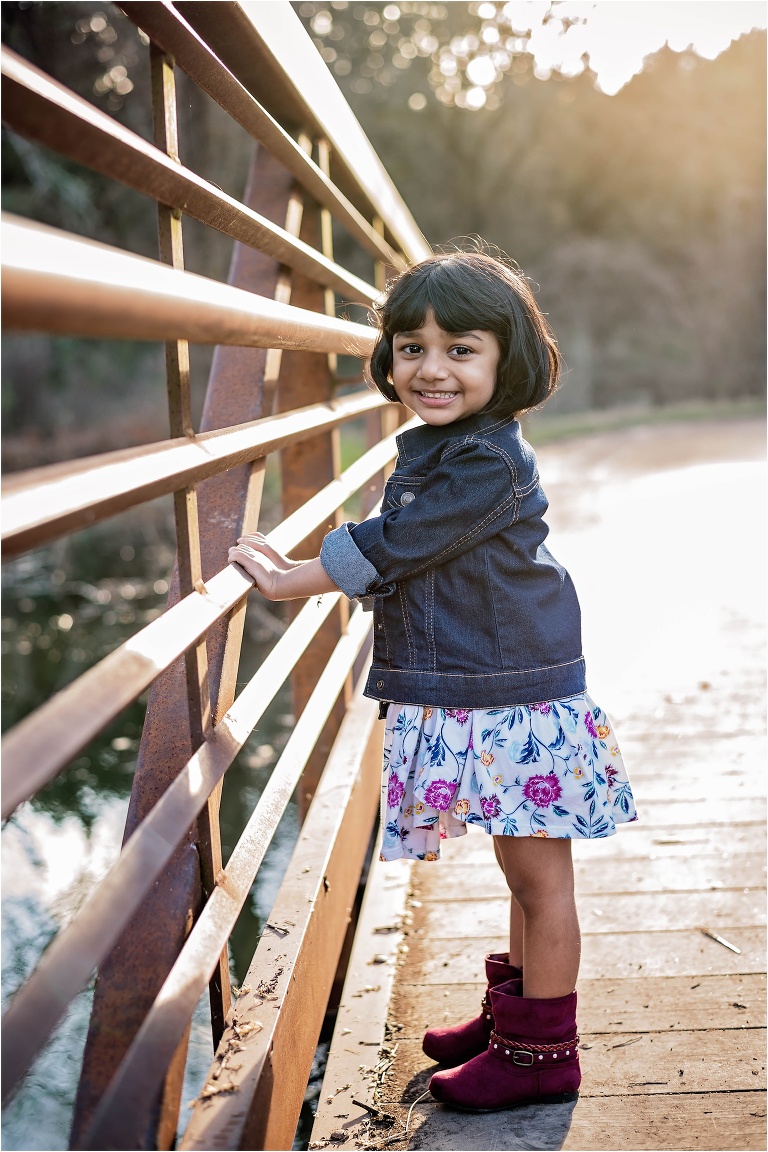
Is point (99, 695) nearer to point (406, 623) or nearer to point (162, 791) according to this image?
point (162, 791)

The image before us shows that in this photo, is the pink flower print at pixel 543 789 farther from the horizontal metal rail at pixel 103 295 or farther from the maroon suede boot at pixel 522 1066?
the horizontal metal rail at pixel 103 295

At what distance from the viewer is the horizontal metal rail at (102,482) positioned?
811 mm

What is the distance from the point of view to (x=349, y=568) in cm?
166

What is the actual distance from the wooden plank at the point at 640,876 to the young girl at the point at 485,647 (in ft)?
2.50

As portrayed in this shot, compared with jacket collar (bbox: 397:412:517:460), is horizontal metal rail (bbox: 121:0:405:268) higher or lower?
higher

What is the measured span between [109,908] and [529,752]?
34.7 inches

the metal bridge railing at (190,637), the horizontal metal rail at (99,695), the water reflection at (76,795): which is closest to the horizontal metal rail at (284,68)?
the metal bridge railing at (190,637)

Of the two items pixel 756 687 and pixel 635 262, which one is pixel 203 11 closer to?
pixel 756 687

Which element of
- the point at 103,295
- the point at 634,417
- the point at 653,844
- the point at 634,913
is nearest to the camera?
the point at 103,295

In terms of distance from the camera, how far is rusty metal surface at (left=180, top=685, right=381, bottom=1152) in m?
1.25

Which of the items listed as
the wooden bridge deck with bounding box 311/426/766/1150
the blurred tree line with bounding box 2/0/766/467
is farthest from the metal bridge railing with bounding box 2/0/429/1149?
the blurred tree line with bounding box 2/0/766/467

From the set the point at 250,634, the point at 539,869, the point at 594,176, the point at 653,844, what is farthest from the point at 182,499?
the point at 594,176

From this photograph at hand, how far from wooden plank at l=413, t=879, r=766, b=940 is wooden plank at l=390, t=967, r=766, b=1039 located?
0.20 meters

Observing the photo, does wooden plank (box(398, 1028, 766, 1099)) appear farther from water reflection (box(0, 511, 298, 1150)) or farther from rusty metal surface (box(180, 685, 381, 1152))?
water reflection (box(0, 511, 298, 1150))
